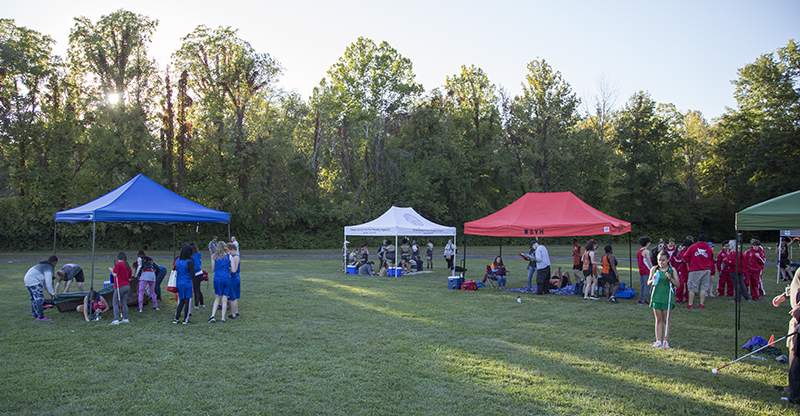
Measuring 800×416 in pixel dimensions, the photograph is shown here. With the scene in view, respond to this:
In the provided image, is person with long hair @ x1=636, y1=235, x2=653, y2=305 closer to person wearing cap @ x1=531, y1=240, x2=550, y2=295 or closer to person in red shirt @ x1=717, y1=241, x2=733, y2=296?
person wearing cap @ x1=531, y1=240, x2=550, y2=295

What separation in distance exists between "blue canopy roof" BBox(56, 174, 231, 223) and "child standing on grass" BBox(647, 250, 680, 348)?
1117 cm

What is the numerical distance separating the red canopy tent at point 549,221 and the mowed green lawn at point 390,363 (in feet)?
9.49

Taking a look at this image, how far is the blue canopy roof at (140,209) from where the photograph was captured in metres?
11.6

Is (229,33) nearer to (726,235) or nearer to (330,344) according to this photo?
(330,344)

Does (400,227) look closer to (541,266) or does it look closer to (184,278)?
(541,266)

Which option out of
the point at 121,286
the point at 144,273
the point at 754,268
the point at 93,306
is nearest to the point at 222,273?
the point at 121,286

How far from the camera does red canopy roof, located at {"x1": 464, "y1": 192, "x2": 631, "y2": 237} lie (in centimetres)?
1315

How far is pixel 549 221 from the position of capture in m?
13.7

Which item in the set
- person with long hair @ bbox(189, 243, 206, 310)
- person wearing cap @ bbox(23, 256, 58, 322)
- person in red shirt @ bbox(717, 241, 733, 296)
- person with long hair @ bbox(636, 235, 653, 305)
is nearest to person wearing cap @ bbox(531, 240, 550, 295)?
person with long hair @ bbox(636, 235, 653, 305)

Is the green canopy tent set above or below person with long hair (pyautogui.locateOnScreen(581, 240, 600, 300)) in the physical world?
above

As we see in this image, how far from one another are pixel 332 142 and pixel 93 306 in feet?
101

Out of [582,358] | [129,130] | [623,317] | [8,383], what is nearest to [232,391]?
[8,383]

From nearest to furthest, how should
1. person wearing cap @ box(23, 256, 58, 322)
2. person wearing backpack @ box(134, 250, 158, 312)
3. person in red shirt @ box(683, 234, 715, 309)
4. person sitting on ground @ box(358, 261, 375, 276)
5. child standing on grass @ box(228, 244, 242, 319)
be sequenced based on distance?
1. child standing on grass @ box(228, 244, 242, 319)
2. person wearing cap @ box(23, 256, 58, 322)
3. person wearing backpack @ box(134, 250, 158, 312)
4. person in red shirt @ box(683, 234, 715, 309)
5. person sitting on ground @ box(358, 261, 375, 276)

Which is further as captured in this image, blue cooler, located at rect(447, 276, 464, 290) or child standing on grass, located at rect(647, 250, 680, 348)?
blue cooler, located at rect(447, 276, 464, 290)
